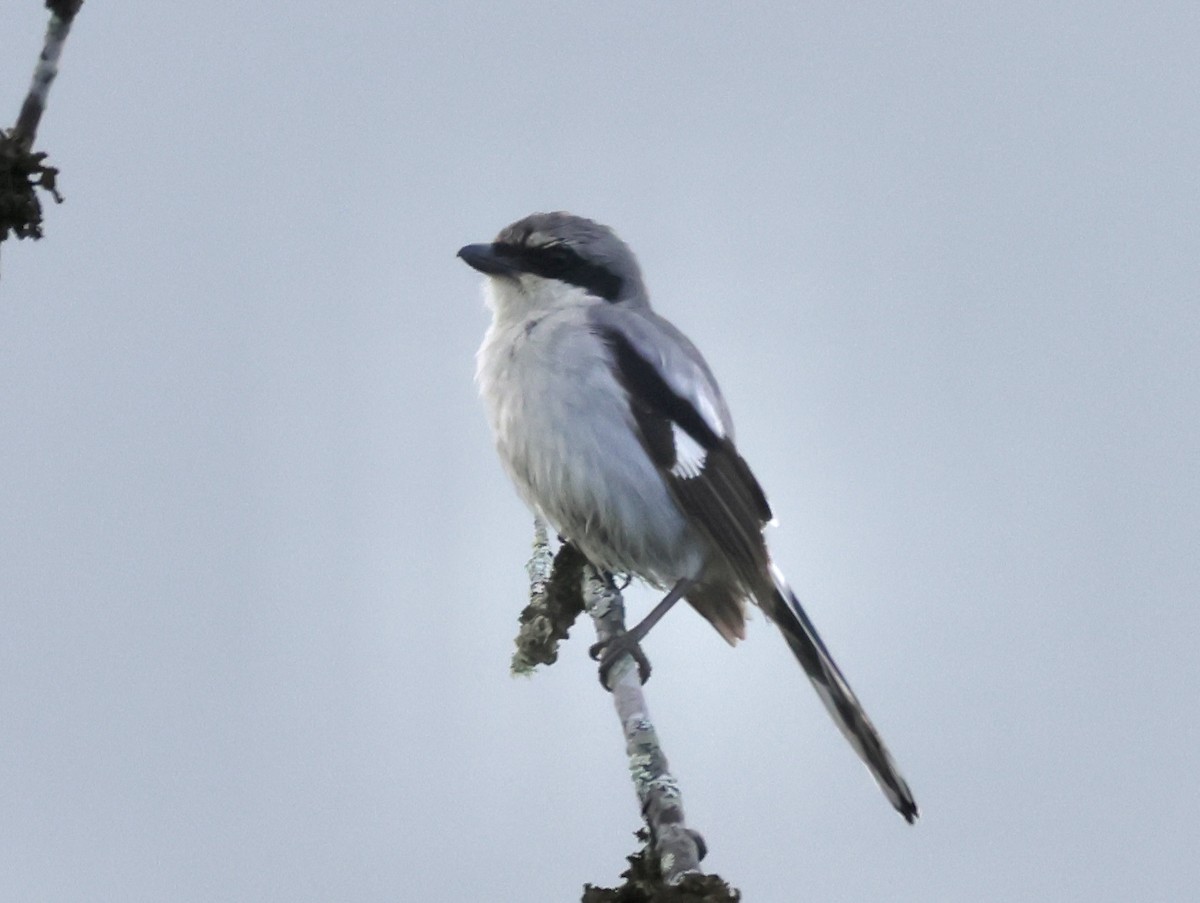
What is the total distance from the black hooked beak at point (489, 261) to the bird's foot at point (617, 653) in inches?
85.8

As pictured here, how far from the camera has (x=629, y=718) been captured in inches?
158

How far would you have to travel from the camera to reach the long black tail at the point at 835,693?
536cm

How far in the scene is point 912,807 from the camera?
5.38 m

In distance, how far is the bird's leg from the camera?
15.1 feet

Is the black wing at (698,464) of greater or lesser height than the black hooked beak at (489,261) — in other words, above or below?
below

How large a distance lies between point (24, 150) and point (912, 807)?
3.97 m

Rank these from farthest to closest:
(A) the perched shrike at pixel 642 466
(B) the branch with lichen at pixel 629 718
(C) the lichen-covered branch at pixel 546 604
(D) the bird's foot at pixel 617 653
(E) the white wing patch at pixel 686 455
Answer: (E) the white wing patch at pixel 686 455
(A) the perched shrike at pixel 642 466
(C) the lichen-covered branch at pixel 546 604
(D) the bird's foot at pixel 617 653
(B) the branch with lichen at pixel 629 718

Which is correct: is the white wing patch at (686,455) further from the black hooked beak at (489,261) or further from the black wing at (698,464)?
the black hooked beak at (489,261)

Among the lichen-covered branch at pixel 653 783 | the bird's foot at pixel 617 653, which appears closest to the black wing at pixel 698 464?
the bird's foot at pixel 617 653

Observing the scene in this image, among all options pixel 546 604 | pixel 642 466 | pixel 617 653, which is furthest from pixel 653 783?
pixel 642 466

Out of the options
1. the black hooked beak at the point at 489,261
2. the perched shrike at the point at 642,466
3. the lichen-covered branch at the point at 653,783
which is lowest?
the lichen-covered branch at the point at 653,783

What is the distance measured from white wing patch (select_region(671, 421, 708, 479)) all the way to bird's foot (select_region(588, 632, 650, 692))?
1.03 metres

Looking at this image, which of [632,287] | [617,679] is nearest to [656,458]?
[632,287]

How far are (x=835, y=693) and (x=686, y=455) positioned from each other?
1.08m
